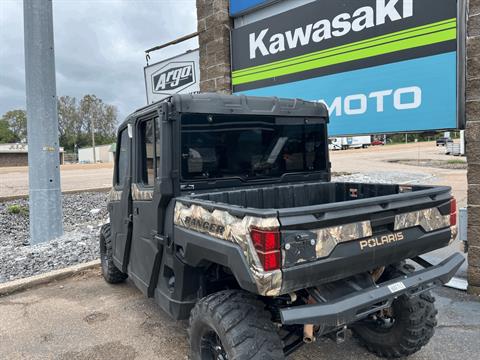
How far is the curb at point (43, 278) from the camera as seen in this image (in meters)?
5.14

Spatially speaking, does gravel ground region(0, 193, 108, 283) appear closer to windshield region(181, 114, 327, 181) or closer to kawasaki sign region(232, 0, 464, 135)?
windshield region(181, 114, 327, 181)

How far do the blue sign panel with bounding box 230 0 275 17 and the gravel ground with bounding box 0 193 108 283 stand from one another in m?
5.03

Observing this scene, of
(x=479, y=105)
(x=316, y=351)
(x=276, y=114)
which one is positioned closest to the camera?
(x=316, y=351)

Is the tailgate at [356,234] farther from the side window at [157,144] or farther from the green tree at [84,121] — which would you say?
the green tree at [84,121]

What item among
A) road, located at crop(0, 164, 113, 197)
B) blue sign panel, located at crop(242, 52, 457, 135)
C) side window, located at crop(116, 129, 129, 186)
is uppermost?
blue sign panel, located at crop(242, 52, 457, 135)

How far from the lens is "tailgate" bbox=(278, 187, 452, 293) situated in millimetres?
2285

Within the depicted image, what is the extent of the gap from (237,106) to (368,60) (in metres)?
2.89

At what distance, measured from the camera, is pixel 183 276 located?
313 centimetres

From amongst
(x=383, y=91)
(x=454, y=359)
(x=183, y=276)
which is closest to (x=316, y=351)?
(x=454, y=359)

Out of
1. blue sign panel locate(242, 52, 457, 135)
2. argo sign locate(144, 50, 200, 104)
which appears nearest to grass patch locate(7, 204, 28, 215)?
argo sign locate(144, 50, 200, 104)

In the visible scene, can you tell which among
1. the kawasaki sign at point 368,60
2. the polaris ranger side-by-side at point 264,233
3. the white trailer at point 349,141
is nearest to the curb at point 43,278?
the polaris ranger side-by-side at point 264,233

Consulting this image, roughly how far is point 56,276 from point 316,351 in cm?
392

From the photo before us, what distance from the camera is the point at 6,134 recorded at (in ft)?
302

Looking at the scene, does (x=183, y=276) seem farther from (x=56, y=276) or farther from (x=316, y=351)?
(x=56, y=276)
